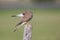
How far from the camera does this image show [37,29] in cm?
1062

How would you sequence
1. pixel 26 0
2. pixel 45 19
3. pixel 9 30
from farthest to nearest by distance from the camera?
pixel 26 0, pixel 45 19, pixel 9 30

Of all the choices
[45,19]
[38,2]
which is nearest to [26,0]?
[38,2]

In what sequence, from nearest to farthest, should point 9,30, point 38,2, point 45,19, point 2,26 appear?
1. point 9,30
2. point 2,26
3. point 45,19
4. point 38,2

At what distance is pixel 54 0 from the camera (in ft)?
72.1

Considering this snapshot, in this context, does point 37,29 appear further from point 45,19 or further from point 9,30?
point 45,19

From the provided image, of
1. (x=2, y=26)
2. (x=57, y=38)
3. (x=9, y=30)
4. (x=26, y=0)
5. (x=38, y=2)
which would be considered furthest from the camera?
(x=26, y=0)

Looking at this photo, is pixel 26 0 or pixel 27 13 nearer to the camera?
pixel 27 13

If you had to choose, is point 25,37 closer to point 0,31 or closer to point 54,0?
point 0,31

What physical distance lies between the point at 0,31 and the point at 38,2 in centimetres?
1098

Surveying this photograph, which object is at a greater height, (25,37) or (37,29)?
(25,37)

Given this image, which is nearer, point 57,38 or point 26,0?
point 57,38

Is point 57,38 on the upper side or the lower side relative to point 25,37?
lower

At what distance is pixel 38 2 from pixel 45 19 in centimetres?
762

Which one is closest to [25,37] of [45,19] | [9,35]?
[9,35]
